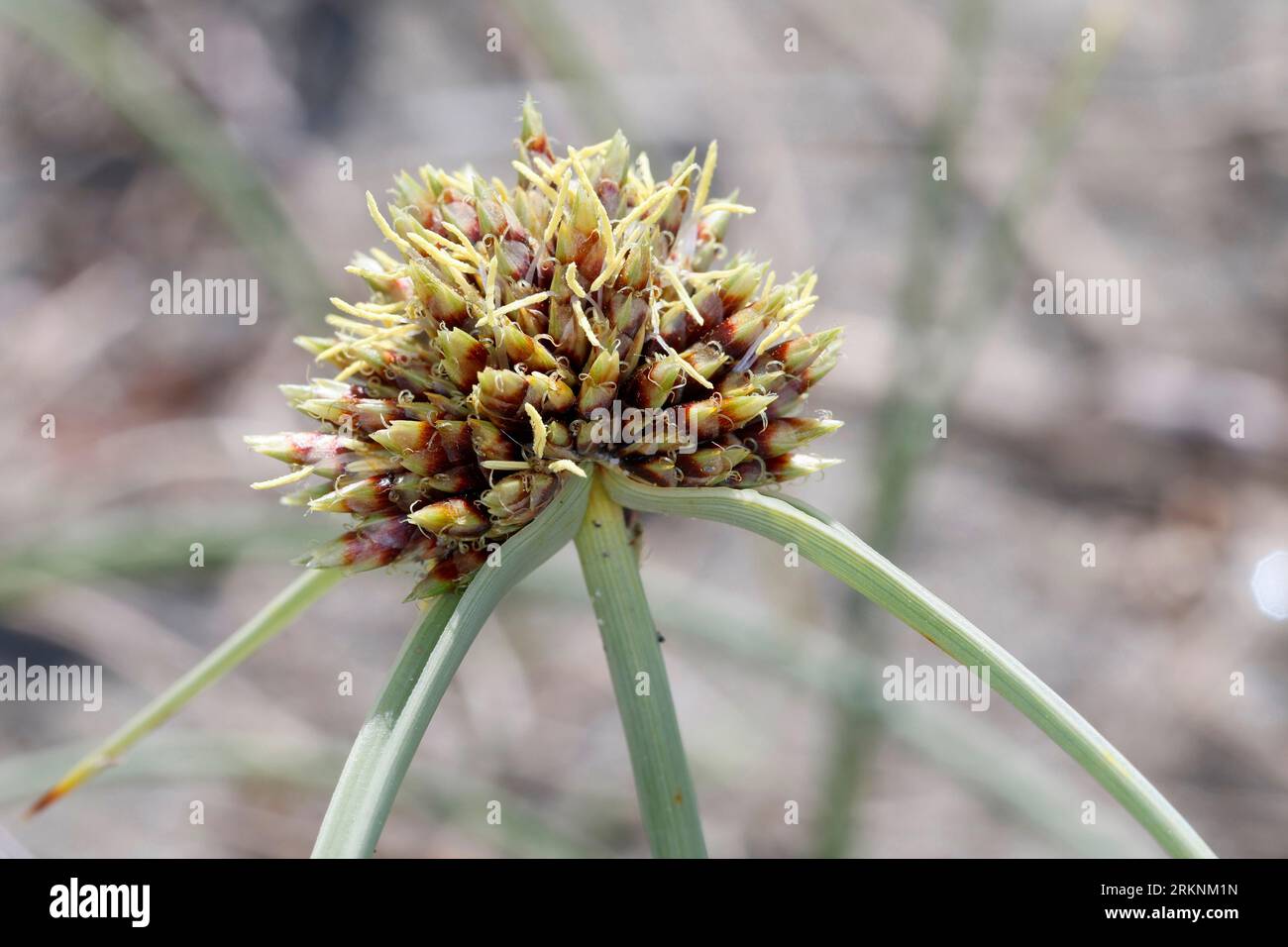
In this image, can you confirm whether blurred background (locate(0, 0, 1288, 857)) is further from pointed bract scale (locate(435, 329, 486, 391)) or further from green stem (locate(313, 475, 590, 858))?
pointed bract scale (locate(435, 329, 486, 391))

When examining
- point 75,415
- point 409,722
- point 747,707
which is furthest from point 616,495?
point 75,415

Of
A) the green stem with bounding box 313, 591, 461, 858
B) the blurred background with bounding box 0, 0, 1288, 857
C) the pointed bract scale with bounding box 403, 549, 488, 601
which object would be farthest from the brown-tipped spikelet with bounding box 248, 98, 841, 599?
the blurred background with bounding box 0, 0, 1288, 857

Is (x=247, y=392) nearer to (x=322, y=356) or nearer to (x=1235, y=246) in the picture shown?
(x=322, y=356)

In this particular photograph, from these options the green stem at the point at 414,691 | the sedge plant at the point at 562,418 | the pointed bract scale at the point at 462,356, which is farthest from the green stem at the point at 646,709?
the pointed bract scale at the point at 462,356

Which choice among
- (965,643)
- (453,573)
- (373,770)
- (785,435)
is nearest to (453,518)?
(453,573)

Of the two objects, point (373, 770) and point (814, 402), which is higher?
point (814, 402)

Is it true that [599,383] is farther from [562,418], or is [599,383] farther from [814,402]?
[814,402]

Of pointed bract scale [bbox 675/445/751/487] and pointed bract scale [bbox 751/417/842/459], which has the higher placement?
pointed bract scale [bbox 751/417/842/459]
